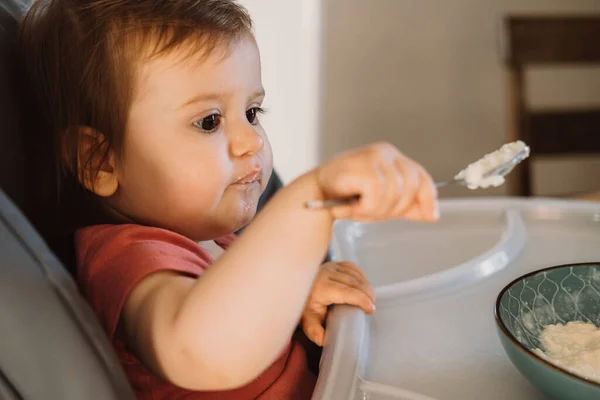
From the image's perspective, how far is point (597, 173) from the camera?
9.31 feet

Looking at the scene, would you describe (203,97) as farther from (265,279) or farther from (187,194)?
(265,279)

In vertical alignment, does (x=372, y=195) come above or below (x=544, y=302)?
above

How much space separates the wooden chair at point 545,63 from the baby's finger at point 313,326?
51.3 inches

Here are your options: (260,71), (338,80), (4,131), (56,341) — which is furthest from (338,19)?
(56,341)

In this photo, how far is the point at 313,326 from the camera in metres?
0.74

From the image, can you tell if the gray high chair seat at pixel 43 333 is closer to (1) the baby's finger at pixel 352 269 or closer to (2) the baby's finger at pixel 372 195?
(2) the baby's finger at pixel 372 195

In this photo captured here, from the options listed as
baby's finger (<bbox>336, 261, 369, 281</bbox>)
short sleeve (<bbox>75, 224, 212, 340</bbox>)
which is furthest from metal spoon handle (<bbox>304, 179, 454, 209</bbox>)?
baby's finger (<bbox>336, 261, 369, 281</bbox>)

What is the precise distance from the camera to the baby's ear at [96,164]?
0.68m

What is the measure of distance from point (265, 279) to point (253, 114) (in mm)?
292

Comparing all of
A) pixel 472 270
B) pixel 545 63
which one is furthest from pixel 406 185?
pixel 545 63

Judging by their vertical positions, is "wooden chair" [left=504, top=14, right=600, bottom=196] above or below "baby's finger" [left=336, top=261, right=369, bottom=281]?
below

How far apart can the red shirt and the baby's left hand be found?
0.14 feet

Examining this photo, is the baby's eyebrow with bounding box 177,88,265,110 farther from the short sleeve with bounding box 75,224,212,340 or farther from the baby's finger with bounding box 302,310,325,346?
the baby's finger with bounding box 302,310,325,346

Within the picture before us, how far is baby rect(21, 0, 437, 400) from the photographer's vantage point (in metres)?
0.50
